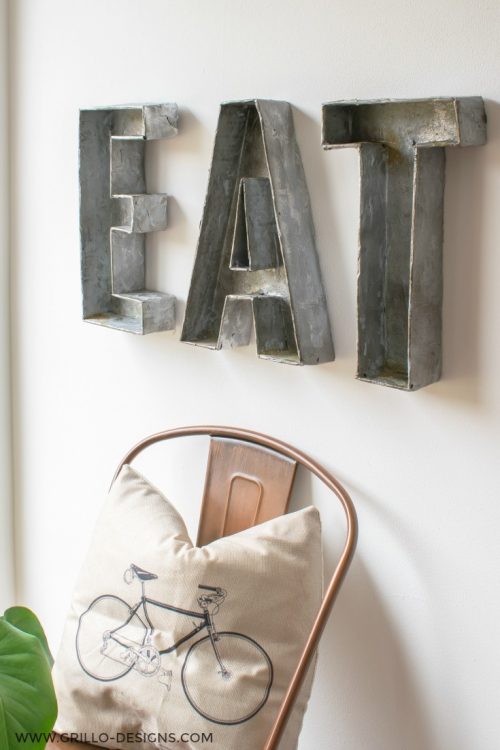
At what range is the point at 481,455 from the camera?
143cm

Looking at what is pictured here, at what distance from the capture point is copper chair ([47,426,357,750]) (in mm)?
1630

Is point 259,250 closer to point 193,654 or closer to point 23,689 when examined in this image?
point 193,654

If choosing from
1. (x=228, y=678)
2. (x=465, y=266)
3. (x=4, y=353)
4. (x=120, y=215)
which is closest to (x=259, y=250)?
(x=465, y=266)

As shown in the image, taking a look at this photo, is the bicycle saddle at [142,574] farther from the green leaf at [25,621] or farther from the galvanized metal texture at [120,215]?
the galvanized metal texture at [120,215]

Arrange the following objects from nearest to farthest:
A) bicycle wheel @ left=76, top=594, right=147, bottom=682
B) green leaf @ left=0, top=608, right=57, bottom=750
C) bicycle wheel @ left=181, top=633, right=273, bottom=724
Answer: green leaf @ left=0, top=608, right=57, bottom=750
bicycle wheel @ left=181, top=633, right=273, bottom=724
bicycle wheel @ left=76, top=594, right=147, bottom=682

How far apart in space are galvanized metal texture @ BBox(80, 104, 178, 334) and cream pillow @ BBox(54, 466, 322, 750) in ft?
1.57

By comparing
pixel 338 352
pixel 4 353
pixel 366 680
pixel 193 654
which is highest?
pixel 338 352

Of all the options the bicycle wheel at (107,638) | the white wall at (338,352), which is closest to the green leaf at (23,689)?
the bicycle wheel at (107,638)

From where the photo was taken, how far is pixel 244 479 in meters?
1.75

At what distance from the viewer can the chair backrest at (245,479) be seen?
1640mm

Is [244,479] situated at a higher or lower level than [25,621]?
higher

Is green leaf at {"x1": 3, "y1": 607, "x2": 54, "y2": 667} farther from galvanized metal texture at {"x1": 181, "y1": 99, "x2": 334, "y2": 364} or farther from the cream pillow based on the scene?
galvanized metal texture at {"x1": 181, "y1": 99, "x2": 334, "y2": 364}

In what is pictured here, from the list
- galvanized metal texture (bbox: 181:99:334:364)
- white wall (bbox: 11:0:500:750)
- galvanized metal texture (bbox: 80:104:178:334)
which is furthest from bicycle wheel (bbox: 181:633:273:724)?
galvanized metal texture (bbox: 80:104:178:334)

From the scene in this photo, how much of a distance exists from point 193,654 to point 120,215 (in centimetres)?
95
